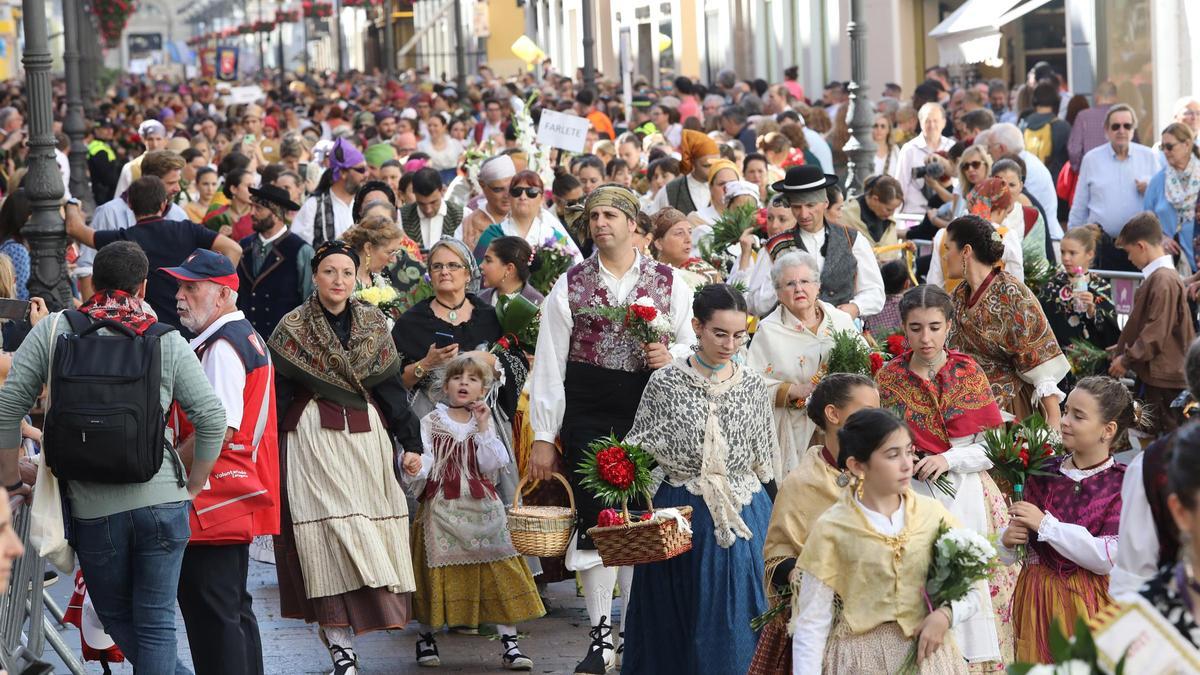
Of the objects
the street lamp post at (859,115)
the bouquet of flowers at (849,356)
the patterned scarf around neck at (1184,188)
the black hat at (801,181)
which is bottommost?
the bouquet of flowers at (849,356)

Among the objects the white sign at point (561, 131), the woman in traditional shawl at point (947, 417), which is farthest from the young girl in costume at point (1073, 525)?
the white sign at point (561, 131)

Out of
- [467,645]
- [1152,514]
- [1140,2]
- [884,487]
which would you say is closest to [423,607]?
[467,645]

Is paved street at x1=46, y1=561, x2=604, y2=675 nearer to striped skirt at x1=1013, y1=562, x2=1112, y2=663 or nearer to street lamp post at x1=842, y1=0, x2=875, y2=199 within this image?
striped skirt at x1=1013, y1=562, x2=1112, y2=663

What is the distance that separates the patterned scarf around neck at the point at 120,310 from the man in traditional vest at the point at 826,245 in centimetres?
395

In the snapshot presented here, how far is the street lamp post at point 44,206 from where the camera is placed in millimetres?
12102

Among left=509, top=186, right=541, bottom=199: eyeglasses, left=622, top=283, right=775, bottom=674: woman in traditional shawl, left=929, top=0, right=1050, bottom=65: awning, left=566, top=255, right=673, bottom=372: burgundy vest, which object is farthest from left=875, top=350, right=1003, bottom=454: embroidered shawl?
left=929, top=0, right=1050, bottom=65: awning

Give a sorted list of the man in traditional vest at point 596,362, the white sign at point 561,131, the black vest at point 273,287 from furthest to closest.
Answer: the white sign at point 561,131
the black vest at point 273,287
the man in traditional vest at point 596,362

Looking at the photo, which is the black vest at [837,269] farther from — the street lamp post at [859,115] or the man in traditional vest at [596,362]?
the street lamp post at [859,115]

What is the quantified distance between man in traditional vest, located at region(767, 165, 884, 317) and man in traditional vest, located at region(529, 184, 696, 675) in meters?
1.81

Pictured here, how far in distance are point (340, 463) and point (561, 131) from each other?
9867 millimetres

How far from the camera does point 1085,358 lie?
410 inches

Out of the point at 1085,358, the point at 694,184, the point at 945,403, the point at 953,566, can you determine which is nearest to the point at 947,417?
the point at 945,403

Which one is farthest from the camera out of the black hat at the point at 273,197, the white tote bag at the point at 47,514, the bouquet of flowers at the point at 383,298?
the black hat at the point at 273,197

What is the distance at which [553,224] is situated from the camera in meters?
11.6
